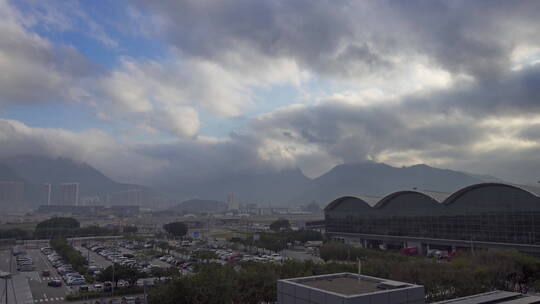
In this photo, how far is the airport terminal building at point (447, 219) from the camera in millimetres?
45312

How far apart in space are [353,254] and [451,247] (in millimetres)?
16589

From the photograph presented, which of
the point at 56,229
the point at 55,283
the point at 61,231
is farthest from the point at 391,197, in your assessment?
the point at 56,229

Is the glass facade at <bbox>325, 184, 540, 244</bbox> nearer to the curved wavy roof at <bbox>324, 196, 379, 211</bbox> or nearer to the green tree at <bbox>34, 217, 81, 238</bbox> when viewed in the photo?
the curved wavy roof at <bbox>324, 196, 379, 211</bbox>

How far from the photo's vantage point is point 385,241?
63.8 meters

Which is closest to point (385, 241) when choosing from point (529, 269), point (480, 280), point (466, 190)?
point (466, 190)

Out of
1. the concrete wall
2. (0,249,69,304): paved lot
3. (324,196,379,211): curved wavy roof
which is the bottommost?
(0,249,69,304): paved lot

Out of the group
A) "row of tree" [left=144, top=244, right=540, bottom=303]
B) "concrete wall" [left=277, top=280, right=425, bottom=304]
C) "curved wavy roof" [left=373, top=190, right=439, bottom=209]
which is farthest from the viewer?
"curved wavy roof" [left=373, top=190, right=439, bottom=209]

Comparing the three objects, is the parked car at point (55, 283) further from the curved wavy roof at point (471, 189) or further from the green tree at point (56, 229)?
Result: the green tree at point (56, 229)

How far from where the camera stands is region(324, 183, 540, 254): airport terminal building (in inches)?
1784

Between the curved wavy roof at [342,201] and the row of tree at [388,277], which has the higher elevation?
the curved wavy roof at [342,201]

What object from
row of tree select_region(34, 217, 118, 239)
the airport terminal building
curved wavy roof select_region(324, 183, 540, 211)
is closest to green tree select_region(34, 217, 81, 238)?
row of tree select_region(34, 217, 118, 239)

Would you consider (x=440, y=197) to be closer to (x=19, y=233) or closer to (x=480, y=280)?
(x=480, y=280)

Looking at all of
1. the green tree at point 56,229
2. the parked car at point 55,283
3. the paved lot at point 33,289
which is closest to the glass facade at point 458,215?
the paved lot at point 33,289

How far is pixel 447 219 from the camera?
2126 inches
